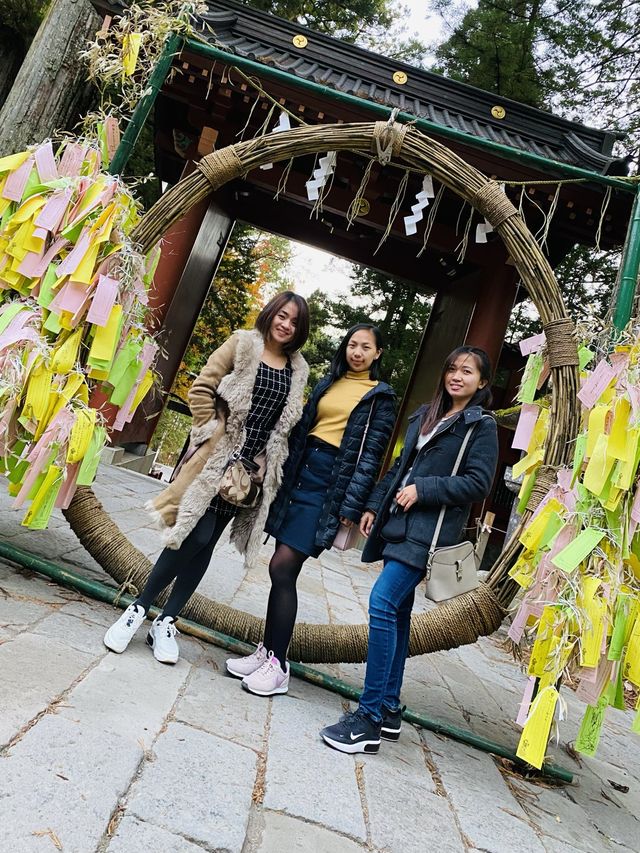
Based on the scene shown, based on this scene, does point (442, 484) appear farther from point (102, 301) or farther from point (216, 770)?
point (102, 301)

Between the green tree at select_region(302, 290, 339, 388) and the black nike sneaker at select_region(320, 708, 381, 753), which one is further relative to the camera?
the green tree at select_region(302, 290, 339, 388)

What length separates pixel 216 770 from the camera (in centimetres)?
155

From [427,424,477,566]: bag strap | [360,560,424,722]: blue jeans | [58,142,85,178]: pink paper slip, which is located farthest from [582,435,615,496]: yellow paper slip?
[58,142,85,178]: pink paper slip

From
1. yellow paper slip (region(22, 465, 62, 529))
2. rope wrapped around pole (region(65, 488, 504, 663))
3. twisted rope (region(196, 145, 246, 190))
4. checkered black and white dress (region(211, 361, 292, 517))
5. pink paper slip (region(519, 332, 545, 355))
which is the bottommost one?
rope wrapped around pole (region(65, 488, 504, 663))

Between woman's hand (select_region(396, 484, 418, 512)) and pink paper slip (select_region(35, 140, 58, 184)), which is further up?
pink paper slip (select_region(35, 140, 58, 184))

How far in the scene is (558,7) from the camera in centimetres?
808

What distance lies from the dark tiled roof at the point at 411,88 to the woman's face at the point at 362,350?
409 centimetres

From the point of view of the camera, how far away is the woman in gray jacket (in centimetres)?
205

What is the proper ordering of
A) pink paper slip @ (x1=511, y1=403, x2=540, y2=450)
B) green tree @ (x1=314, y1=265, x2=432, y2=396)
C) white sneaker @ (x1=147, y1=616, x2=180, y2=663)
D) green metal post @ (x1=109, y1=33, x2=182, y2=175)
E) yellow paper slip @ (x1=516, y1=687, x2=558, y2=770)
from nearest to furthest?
yellow paper slip @ (x1=516, y1=687, x2=558, y2=770) < white sneaker @ (x1=147, y1=616, x2=180, y2=663) < pink paper slip @ (x1=511, y1=403, x2=540, y2=450) < green metal post @ (x1=109, y1=33, x2=182, y2=175) < green tree @ (x1=314, y1=265, x2=432, y2=396)

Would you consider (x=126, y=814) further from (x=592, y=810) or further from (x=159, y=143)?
(x=159, y=143)

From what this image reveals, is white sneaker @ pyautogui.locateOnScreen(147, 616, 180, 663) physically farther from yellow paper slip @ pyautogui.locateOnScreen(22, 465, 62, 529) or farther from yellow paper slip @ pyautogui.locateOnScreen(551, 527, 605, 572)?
yellow paper slip @ pyautogui.locateOnScreen(551, 527, 605, 572)

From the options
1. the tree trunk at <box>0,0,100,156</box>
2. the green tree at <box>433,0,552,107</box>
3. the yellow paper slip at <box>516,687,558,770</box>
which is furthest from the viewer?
the green tree at <box>433,0,552,107</box>

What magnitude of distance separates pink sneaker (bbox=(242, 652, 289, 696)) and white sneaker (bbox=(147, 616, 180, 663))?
0.29 metres

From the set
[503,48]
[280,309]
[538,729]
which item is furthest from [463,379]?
[503,48]
